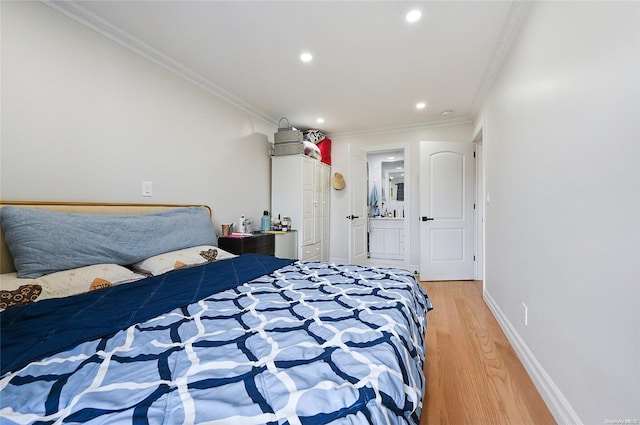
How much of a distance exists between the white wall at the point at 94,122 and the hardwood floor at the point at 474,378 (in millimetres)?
2540

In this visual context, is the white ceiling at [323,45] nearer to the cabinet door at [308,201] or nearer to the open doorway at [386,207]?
the cabinet door at [308,201]

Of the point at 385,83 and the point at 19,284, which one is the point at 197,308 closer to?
the point at 19,284

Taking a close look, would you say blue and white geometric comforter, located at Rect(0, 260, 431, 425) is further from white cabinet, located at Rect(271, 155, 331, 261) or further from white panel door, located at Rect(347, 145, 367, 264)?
white panel door, located at Rect(347, 145, 367, 264)

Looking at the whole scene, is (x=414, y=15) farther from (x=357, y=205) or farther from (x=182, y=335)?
(x=357, y=205)

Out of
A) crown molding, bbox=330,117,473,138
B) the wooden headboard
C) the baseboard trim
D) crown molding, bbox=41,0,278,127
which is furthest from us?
crown molding, bbox=330,117,473,138

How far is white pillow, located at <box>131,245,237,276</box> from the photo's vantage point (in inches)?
71.6

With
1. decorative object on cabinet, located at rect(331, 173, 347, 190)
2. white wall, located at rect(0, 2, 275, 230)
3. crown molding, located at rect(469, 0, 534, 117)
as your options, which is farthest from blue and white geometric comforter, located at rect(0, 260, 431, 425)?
decorative object on cabinet, located at rect(331, 173, 347, 190)

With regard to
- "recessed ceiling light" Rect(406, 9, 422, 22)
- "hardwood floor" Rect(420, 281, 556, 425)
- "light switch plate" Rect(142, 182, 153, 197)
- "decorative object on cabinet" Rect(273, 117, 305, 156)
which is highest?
"recessed ceiling light" Rect(406, 9, 422, 22)

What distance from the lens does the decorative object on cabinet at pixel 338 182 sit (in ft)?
15.3

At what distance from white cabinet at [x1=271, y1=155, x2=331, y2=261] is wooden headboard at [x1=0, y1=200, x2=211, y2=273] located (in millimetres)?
1618

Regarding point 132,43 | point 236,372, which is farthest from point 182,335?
point 132,43

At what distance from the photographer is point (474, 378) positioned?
164cm

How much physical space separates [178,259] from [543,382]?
2389 mm

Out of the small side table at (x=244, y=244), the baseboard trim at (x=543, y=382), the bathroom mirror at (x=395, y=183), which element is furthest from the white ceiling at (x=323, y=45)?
the bathroom mirror at (x=395, y=183)
